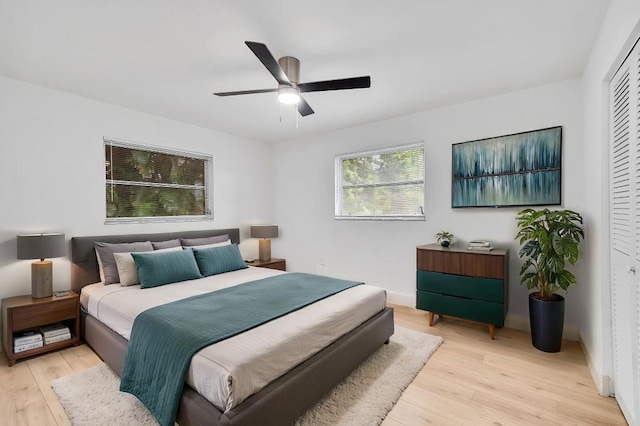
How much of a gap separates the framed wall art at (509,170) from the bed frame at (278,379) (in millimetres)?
1814

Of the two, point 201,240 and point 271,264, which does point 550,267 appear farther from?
point 201,240

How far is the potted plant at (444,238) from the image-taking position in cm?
346

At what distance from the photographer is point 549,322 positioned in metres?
2.72

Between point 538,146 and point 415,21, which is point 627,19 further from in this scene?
point 538,146

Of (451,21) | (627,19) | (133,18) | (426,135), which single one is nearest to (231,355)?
(133,18)

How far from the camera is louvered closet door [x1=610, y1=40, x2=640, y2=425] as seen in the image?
1.65 m

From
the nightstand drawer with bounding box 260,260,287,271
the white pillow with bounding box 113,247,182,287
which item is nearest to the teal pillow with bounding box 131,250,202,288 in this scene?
the white pillow with bounding box 113,247,182,287

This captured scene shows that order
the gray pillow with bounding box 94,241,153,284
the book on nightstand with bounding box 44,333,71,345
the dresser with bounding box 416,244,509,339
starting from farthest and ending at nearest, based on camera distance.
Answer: the gray pillow with bounding box 94,241,153,284
the dresser with bounding box 416,244,509,339
the book on nightstand with bounding box 44,333,71,345

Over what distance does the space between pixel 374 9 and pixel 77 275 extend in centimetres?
380

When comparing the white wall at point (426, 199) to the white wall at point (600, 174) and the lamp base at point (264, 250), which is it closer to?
the white wall at point (600, 174)

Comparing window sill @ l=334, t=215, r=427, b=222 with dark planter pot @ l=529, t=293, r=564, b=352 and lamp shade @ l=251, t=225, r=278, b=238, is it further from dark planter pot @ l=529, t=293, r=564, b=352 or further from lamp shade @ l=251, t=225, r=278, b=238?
dark planter pot @ l=529, t=293, r=564, b=352

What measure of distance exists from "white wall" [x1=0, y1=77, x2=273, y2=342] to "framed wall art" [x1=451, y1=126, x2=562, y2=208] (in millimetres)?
3797

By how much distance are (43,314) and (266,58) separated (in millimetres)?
3090

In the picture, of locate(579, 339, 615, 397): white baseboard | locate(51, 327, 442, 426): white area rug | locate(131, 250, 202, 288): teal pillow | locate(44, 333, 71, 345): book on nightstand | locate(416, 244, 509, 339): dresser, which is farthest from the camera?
locate(131, 250, 202, 288): teal pillow
